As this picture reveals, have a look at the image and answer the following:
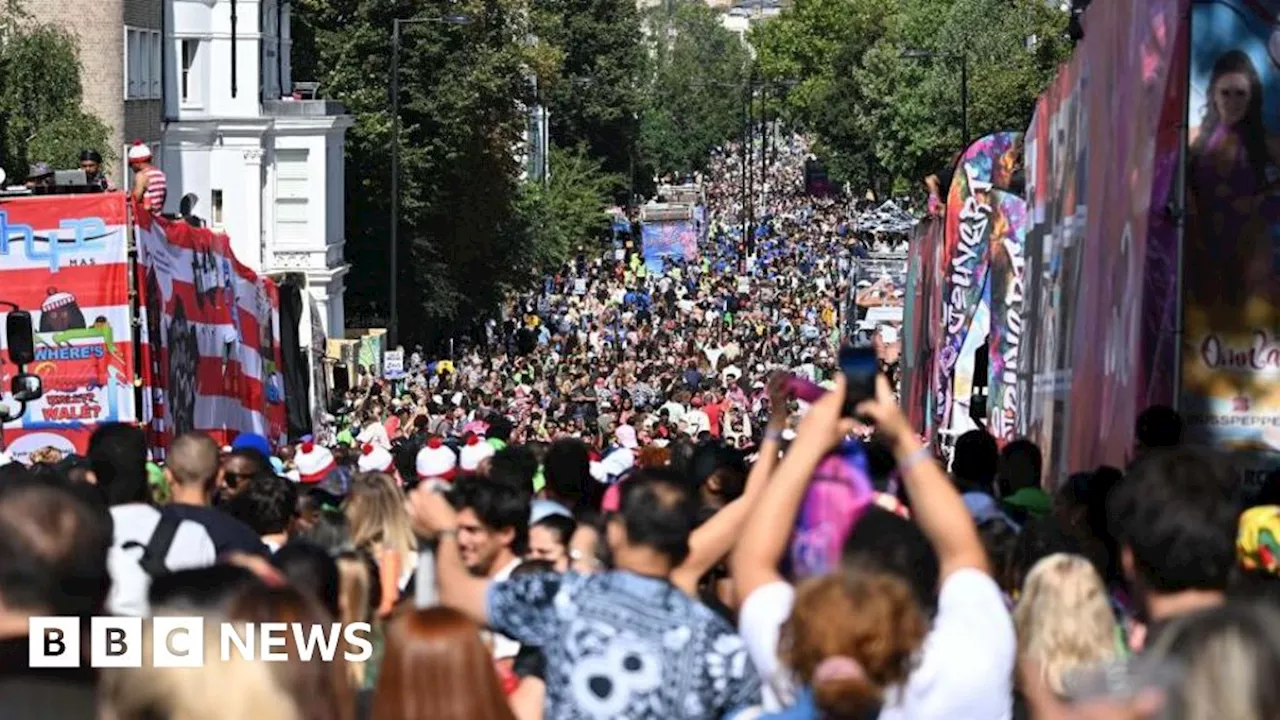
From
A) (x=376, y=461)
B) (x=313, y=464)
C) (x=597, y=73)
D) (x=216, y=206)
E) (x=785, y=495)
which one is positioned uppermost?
(x=597, y=73)

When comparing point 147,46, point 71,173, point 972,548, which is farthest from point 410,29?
point 972,548

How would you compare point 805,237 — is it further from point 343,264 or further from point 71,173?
point 71,173

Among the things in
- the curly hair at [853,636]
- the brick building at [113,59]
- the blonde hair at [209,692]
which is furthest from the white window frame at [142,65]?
the blonde hair at [209,692]

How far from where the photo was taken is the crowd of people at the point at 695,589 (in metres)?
6.69

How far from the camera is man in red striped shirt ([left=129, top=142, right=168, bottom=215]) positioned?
23.7 m

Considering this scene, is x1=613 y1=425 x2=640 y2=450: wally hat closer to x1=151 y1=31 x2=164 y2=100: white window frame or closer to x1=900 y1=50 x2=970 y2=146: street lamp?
x1=151 y1=31 x2=164 y2=100: white window frame

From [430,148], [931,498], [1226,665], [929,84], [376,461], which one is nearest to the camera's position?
[1226,665]

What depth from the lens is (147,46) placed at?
67125 millimetres

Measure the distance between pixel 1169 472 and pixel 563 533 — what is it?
116 inches

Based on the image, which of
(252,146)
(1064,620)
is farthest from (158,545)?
(252,146)

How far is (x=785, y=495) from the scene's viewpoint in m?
8.34

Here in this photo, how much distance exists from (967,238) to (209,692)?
20824 millimetres

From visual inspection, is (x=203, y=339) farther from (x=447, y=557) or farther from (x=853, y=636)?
(x=853, y=636)

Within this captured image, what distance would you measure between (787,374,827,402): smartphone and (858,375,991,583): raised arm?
573mm
